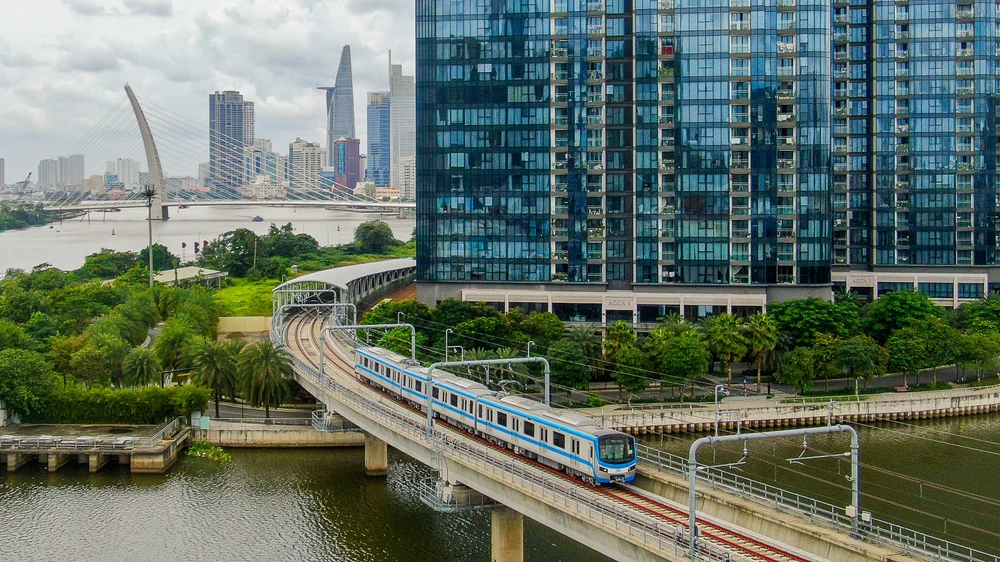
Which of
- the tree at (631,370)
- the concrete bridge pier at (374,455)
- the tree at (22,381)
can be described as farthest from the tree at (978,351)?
the tree at (22,381)

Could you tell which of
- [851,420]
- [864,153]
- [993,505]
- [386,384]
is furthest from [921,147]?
[386,384]

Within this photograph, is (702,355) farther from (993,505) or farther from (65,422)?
(65,422)

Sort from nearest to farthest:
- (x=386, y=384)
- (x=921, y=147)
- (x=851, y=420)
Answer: (x=386, y=384) → (x=851, y=420) → (x=921, y=147)

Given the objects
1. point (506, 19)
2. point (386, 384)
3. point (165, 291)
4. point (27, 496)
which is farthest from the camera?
point (165, 291)

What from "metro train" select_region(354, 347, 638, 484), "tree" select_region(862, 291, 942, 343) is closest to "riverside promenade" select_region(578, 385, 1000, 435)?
"tree" select_region(862, 291, 942, 343)

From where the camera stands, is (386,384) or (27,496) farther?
(386,384)

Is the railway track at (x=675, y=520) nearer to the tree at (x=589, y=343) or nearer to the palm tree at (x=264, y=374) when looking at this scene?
the palm tree at (x=264, y=374)

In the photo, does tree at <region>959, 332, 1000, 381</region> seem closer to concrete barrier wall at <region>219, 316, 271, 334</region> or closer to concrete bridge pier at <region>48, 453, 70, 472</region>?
concrete barrier wall at <region>219, 316, 271, 334</region>
